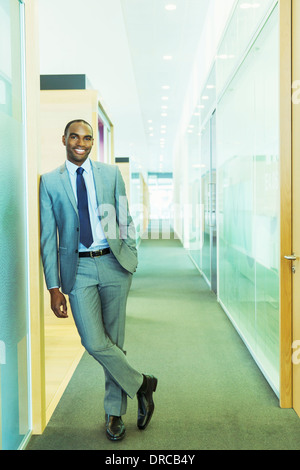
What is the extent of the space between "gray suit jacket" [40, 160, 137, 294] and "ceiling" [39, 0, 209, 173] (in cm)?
332

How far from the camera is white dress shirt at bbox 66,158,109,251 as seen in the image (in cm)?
234

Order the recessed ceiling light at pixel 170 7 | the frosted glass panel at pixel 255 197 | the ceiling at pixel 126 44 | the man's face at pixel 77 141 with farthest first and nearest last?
the recessed ceiling light at pixel 170 7, the ceiling at pixel 126 44, the frosted glass panel at pixel 255 197, the man's face at pixel 77 141

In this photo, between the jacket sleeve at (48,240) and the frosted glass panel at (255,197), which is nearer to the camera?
the jacket sleeve at (48,240)

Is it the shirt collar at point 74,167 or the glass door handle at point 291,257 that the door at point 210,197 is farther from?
the shirt collar at point 74,167

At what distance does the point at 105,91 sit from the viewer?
1030 cm

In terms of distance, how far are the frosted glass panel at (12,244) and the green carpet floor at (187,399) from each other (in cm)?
33

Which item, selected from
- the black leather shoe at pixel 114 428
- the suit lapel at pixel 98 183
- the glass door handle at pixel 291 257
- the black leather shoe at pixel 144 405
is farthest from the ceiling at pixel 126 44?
the black leather shoe at pixel 114 428

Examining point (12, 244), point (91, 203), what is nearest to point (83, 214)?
point (91, 203)

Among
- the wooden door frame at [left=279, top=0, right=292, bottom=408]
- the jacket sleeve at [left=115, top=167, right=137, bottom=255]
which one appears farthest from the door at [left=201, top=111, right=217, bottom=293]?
the jacket sleeve at [left=115, top=167, right=137, bottom=255]

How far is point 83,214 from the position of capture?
2334 millimetres

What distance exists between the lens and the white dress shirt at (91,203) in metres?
2.34

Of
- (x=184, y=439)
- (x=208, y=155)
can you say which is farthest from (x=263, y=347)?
(x=208, y=155)

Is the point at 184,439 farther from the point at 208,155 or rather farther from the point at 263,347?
the point at 208,155

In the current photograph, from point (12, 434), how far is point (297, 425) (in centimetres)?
154
